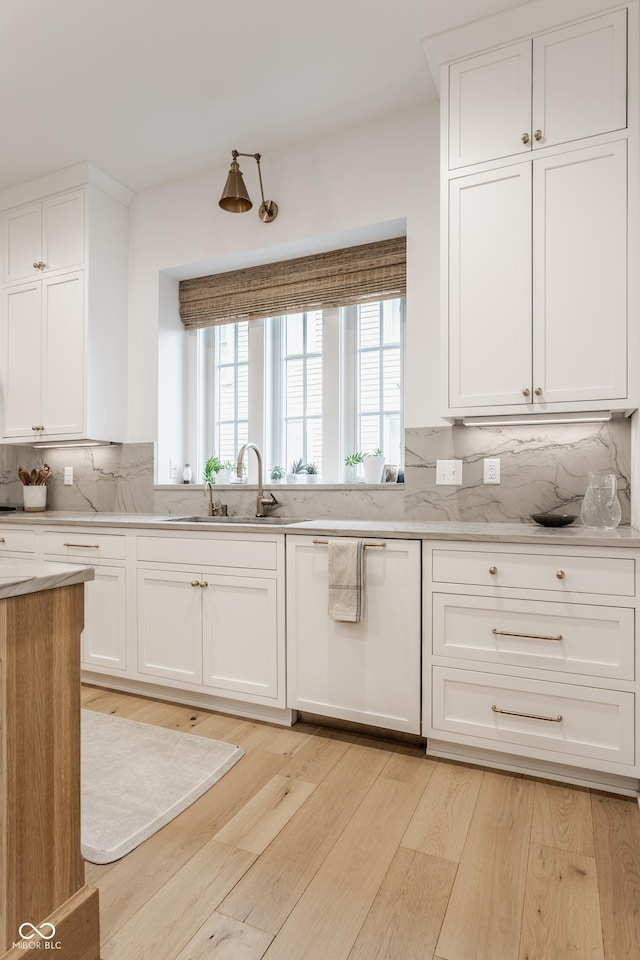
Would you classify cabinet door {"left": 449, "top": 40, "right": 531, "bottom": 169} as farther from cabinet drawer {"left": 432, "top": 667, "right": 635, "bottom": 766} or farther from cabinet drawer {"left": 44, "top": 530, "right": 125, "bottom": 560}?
cabinet drawer {"left": 44, "top": 530, "right": 125, "bottom": 560}

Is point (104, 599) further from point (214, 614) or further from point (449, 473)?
point (449, 473)

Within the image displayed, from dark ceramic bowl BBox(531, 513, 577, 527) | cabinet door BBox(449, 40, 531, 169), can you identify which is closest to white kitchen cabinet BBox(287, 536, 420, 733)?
dark ceramic bowl BBox(531, 513, 577, 527)

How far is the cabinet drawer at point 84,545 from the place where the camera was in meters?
2.78

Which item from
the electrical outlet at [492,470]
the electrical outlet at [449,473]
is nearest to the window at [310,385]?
the electrical outlet at [449,473]

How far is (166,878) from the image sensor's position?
147 cm

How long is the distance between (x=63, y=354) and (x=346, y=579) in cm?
235

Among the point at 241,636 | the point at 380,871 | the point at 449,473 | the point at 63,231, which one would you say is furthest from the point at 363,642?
the point at 63,231

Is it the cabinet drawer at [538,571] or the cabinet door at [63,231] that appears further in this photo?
the cabinet door at [63,231]

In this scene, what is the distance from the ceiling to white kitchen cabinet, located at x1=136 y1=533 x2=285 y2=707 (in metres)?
2.10

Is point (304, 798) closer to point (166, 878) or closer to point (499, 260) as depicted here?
point (166, 878)

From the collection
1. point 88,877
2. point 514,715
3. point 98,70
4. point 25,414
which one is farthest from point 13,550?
point 514,715

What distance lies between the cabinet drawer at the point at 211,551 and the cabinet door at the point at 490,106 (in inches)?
71.6

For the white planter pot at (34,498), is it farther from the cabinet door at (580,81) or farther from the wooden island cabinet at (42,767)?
the cabinet door at (580,81)

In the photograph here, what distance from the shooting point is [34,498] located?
3664 millimetres
